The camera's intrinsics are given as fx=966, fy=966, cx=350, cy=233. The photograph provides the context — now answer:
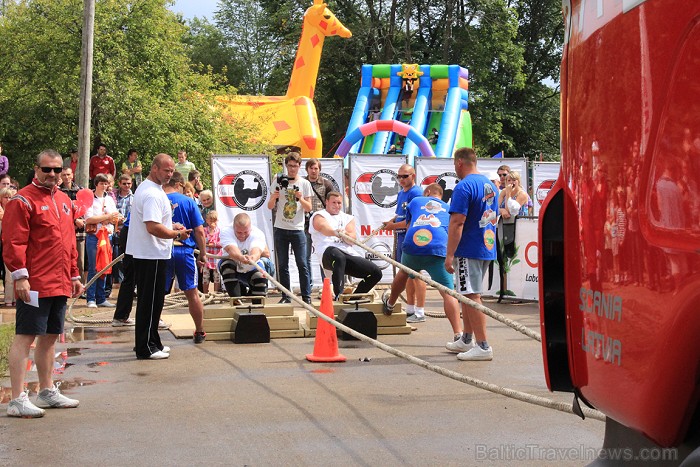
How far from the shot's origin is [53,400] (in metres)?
7.14

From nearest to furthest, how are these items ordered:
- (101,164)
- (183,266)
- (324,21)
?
1. (183,266)
2. (101,164)
3. (324,21)

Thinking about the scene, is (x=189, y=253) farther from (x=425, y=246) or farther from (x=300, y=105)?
(x=300, y=105)

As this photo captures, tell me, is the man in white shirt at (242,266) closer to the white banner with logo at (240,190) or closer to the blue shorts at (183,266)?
the blue shorts at (183,266)

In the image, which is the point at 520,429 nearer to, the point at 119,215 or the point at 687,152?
the point at 687,152

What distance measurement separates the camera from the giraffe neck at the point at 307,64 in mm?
34844

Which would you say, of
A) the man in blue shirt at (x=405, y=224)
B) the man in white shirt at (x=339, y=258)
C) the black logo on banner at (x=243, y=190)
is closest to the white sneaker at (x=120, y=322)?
the man in white shirt at (x=339, y=258)

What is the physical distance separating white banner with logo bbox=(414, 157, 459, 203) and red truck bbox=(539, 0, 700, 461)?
13385 mm

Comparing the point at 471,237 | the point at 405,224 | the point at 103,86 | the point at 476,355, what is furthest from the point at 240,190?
the point at 103,86

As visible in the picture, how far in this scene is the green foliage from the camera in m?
23.2

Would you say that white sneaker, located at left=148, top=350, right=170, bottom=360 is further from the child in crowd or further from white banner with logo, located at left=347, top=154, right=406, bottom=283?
white banner with logo, located at left=347, top=154, right=406, bottom=283

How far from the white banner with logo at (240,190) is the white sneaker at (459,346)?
270 inches

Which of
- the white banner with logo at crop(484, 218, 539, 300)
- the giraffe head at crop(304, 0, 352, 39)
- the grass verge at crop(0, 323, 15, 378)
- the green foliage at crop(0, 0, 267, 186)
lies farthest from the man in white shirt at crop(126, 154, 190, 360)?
the giraffe head at crop(304, 0, 352, 39)

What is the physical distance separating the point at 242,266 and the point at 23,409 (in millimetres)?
5436

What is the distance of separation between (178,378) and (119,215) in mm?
6624
